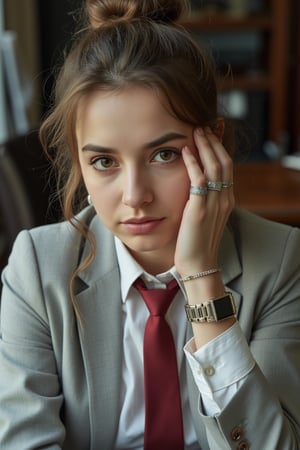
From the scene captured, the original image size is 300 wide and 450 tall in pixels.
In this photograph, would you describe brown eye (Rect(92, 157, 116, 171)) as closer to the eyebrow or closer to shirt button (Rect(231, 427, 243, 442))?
the eyebrow

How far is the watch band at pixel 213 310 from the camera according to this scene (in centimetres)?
115

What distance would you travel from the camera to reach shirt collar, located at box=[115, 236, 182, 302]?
1271mm

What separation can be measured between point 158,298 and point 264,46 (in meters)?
3.83

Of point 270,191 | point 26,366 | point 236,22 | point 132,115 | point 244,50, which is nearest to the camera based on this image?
point 132,115

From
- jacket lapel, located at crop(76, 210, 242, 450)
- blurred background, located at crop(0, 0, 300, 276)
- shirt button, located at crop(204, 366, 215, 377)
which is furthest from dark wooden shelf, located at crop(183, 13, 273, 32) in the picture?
shirt button, located at crop(204, 366, 215, 377)

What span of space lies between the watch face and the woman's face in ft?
0.43

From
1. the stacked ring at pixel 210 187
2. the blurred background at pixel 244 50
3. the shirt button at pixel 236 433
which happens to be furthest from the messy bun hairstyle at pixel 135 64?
the blurred background at pixel 244 50

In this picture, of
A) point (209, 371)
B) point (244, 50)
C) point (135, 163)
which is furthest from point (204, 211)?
point (244, 50)

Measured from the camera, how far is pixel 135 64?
115cm

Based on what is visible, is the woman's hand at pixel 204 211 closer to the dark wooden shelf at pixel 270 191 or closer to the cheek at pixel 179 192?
the cheek at pixel 179 192

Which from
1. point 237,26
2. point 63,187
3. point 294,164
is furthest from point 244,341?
point 237,26

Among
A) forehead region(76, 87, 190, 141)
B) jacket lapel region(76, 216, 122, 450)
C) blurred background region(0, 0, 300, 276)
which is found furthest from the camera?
blurred background region(0, 0, 300, 276)

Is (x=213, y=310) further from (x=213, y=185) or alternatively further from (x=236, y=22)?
(x=236, y=22)

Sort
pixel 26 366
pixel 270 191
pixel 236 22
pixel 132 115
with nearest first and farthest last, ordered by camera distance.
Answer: pixel 132 115 < pixel 26 366 < pixel 270 191 < pixel 236 22
